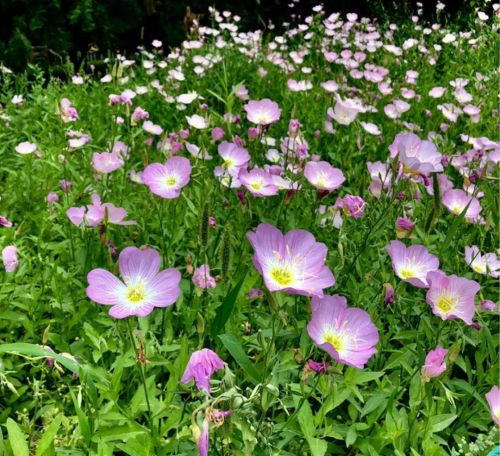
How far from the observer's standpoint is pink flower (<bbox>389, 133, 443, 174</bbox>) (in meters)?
1.69

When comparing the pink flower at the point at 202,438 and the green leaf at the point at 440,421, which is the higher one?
the pink flower at the point at 202,438

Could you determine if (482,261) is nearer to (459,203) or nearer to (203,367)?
(459,203)

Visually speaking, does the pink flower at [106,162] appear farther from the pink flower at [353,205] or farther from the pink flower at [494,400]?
the pink flower at [494,400]

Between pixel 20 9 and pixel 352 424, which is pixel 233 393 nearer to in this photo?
pixel 352 424

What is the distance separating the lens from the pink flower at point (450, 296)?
4.34 feet

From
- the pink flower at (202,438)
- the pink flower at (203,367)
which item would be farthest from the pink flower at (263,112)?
the pink flower at (202,438)

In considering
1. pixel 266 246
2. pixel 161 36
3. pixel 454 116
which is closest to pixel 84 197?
pixel 266 246

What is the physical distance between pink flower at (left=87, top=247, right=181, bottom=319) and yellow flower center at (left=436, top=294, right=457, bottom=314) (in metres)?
0.60

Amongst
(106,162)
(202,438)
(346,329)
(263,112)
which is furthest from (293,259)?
(263,112)

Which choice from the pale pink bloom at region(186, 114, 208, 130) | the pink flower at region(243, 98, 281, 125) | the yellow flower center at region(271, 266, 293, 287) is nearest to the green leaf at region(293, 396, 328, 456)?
the yellow flower center at region(271, 266, 293, 287)

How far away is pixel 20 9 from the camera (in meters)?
4.98

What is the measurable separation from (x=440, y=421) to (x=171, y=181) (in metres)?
0.98

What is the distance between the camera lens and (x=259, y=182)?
1.86 m

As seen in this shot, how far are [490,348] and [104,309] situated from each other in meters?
1.11
